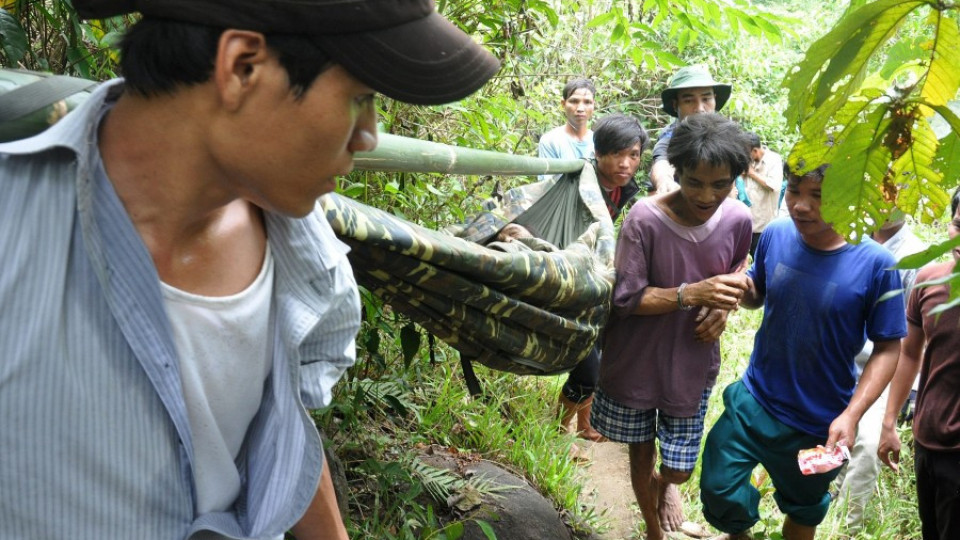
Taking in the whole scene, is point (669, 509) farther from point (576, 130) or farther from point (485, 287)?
point (576, 130)

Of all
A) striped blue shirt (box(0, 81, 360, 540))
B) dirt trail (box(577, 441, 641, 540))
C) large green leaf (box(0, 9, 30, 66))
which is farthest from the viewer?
dirt trail (box(577, 441, 641, 540))

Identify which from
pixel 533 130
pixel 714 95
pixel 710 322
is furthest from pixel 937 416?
pixel 533 130

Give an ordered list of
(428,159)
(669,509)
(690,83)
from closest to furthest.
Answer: (428,159) → (669,509) → (690,83)

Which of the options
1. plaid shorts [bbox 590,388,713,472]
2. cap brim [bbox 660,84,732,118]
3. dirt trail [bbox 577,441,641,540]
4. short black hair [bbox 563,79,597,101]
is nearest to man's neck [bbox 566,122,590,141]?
short black hair [bbox 563,79,597,101]

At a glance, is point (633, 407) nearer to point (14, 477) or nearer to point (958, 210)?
point (958, 210)

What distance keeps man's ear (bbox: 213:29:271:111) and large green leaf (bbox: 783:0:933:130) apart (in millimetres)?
626

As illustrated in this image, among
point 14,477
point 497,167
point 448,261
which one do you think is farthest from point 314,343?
point 497,167

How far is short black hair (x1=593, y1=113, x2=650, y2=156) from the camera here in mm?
3971

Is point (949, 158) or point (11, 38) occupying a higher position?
point (949, 158)

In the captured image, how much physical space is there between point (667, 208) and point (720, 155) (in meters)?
0.31

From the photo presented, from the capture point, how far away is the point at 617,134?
3986 mm

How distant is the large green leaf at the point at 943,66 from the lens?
103 cm

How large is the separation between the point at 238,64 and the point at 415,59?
19cm

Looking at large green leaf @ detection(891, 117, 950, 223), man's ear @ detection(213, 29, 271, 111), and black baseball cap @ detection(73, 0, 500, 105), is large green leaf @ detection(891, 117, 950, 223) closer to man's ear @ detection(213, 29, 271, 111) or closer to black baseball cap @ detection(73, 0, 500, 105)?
black baseball cap @ detection(73, 0, 500, 105)
